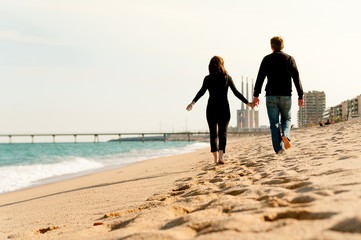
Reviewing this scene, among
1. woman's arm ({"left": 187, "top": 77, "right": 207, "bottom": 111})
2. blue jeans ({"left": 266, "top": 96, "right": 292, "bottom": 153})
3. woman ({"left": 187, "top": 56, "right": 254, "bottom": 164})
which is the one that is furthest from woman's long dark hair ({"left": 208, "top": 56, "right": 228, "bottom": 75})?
blue jeans ({"left": 266, "top": 96, "right": 292, "bottom": 153})

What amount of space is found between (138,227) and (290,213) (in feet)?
3.05

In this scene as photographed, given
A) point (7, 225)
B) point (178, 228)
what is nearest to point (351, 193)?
point (178, 228)

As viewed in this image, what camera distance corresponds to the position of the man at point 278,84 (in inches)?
208

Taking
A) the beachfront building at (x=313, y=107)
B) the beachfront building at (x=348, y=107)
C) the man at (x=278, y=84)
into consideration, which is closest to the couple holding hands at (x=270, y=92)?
the man at (x=278, y=84)

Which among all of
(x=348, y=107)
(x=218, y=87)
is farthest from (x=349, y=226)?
(x=348, y=107)

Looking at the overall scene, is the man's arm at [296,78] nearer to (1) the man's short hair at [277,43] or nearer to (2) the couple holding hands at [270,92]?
(2) the couple holding hands at [270,92]

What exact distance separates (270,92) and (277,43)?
2.57 ft

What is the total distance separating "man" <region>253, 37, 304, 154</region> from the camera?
17.4 ft

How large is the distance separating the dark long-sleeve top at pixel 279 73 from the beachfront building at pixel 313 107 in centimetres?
12230

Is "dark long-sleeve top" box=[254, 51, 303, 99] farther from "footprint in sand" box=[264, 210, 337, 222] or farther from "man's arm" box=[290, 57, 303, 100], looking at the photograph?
"footprint in sand" box=[264, 210, 337, 222]

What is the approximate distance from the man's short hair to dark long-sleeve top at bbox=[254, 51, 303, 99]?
0.09 m

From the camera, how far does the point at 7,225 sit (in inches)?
153

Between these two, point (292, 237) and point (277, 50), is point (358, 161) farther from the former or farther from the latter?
point (277, 50)

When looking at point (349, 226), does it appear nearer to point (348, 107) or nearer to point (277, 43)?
point (277, 43)
